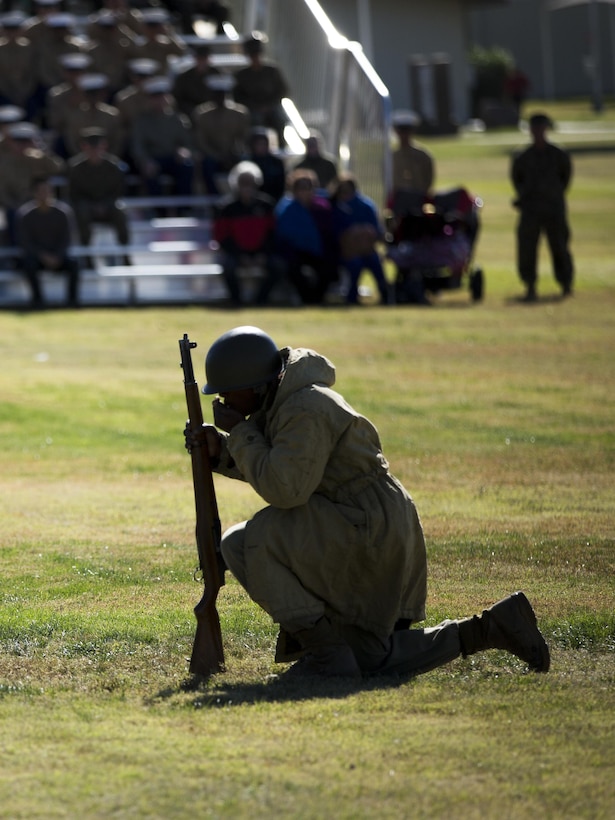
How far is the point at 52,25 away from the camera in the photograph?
79.4 feet

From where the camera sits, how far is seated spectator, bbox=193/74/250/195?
2294 cm

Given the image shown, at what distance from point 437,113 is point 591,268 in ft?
98.3

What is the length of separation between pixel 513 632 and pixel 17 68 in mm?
19616

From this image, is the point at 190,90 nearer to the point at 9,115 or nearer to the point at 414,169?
the point at 9,115

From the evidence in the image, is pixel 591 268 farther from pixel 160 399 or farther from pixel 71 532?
pixel 71 532

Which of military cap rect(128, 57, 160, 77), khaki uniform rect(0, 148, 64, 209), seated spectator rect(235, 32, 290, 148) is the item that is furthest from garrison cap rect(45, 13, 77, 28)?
khaki uniform rect(0, 148, 64, 209)

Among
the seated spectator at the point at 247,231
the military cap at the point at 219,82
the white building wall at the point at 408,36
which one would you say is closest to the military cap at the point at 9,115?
the military cap at the point at 219,82

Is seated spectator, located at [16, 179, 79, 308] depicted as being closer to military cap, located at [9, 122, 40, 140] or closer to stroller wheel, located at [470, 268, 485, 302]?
military cap, located at [9, 122, 40, 140]

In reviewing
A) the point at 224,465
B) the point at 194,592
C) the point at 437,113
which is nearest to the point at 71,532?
the point at 194,592

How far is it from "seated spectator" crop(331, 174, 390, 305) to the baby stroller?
1.29ft

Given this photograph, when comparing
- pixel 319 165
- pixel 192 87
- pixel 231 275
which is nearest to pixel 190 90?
pixel 192 87

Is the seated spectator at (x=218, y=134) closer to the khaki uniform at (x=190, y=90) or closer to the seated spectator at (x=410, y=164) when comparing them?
the khaki uniform at (x=190, y=90)

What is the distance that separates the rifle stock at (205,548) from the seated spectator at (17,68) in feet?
61.8

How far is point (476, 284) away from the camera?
21.5 meters
